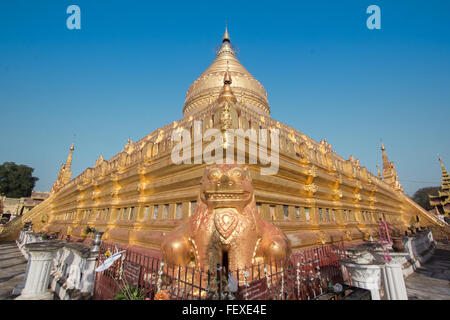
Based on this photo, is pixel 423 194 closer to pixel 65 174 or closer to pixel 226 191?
pixel 226 191

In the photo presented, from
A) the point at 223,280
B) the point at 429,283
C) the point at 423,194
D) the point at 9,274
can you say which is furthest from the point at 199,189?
the point at 423,194

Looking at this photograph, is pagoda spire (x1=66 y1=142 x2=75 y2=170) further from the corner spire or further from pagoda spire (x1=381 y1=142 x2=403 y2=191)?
pagoda spire (x1=381 y1=142 x2=403 y2=191)

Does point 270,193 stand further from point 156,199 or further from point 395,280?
point 156,199

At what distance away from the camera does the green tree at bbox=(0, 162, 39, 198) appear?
5422cm

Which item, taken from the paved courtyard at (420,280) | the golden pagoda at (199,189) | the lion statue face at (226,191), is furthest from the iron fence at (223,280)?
the paved courtyard at (420,280)

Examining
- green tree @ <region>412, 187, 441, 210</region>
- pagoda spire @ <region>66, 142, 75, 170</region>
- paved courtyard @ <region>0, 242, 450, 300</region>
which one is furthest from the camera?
green tree @ <region>412, 187, 441, 210</region>

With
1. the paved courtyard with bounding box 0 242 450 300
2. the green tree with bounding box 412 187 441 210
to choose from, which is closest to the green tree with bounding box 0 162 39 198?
the paved courtyard with bounding box 0 242 450 300

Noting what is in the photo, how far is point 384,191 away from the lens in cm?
1853

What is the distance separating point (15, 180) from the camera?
181 ft

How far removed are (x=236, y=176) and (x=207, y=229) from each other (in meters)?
1.42

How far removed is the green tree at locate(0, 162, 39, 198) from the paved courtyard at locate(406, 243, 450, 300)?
76.1 meters

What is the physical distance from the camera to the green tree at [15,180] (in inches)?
2135

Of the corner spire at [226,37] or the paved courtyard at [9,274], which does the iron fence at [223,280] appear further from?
the corner spire at [226,37]
